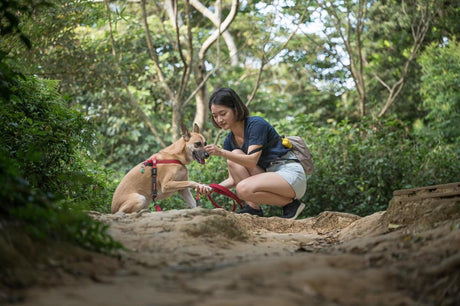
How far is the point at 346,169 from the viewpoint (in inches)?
365

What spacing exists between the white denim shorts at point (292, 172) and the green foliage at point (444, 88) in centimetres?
1066

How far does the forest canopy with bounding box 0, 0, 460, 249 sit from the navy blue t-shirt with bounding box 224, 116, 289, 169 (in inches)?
74.5

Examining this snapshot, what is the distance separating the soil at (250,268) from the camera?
214cm

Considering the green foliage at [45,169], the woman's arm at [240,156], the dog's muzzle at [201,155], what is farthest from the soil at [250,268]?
the dog's muzzle at [201,155]

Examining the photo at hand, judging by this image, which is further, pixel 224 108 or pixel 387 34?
pixel 387 34

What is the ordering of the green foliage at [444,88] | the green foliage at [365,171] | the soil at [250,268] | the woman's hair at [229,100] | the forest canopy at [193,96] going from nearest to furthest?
the soil at [250,268], the forest canopy at [193,96], the woman's hair at [229,100], the green foliage at [365,171], the green foliage at [444,88]

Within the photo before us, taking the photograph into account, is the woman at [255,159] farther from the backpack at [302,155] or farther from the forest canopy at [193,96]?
the forest canopy at [193,96]

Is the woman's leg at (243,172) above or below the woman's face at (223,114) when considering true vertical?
below

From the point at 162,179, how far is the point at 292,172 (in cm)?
182

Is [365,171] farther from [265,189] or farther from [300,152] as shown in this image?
[265,189]

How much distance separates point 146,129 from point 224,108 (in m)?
10.7

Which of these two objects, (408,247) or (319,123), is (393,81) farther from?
(408,247)

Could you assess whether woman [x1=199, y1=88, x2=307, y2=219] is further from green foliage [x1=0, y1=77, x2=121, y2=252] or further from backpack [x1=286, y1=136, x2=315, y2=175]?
green foliage [x1=0, y1=77, x2=121, y2=252]

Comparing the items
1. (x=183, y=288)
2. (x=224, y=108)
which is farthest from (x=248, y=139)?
(x=183, y=288)
